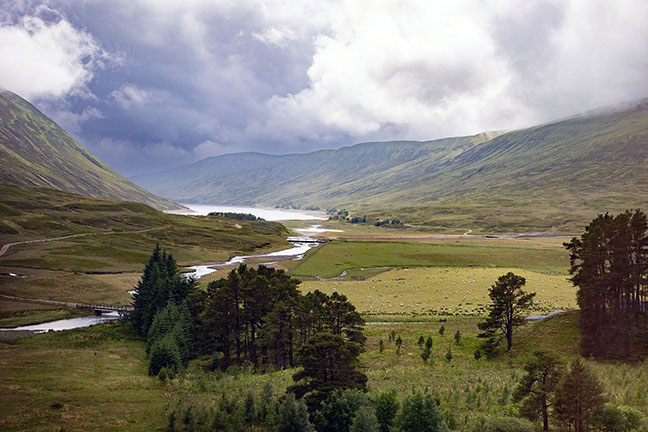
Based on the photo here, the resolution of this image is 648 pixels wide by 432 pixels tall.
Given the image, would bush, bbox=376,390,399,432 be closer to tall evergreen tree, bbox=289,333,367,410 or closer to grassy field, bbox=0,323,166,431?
tall evergreen tree, bbox=289,333,367,410

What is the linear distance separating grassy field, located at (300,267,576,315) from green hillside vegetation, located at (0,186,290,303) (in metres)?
52.5

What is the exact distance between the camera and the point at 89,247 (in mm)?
135500

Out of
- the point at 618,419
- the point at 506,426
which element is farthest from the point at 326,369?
the point at 618,419

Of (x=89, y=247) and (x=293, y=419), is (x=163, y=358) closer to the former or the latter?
(x=293, y=419)

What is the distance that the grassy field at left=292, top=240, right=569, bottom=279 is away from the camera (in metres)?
123

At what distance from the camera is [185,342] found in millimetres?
51812

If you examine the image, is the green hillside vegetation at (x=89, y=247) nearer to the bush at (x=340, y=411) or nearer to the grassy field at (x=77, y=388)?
the grassy field at (x=77, y=388)

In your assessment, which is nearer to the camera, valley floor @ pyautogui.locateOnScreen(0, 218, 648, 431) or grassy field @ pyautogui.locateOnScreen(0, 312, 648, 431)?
grassy field @ pyautogui.locateOnScreen(0, 312, 648, 431)

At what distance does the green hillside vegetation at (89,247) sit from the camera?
306ft

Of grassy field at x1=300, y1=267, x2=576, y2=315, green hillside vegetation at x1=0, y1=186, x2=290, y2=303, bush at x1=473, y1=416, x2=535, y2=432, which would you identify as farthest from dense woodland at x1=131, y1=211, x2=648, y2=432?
green hillside vegetation at x1=0, y1=186, x2=290, y2=303

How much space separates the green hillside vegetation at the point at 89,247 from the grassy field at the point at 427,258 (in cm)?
3863

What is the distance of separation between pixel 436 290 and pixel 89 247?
375ft

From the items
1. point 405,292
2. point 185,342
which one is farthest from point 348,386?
point 405,292

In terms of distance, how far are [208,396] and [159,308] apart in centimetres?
3028
